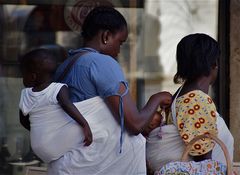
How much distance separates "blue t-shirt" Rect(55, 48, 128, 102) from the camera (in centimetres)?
378

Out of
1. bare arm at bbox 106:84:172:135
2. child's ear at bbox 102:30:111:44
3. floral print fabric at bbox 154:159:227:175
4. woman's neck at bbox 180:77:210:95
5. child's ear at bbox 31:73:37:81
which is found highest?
child's ear at bbox 102:30:111:44

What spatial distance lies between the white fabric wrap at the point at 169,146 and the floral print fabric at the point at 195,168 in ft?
0.57

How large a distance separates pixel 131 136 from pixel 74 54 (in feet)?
1.74

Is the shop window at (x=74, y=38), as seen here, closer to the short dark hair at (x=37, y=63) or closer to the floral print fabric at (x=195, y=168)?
the short dark hair at (x=37, y=63)

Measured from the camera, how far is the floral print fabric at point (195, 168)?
12.4 ft

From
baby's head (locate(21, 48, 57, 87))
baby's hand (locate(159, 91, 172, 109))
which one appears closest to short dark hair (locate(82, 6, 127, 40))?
baby's head (locate(21, 48, 57, 87))

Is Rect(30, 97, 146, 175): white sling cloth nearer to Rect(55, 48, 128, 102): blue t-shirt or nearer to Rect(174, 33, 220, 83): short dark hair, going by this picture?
Rect(55, 48, 128, 102): blue t-shirt

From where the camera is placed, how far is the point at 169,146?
13.2ft

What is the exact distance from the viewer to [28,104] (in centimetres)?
393

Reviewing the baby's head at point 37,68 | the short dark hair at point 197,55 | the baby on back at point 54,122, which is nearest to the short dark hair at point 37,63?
the baby's head at point 37,68

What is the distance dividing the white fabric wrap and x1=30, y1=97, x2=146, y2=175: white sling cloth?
229 millimetres

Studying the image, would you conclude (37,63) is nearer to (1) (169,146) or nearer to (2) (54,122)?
(2) (54,122)

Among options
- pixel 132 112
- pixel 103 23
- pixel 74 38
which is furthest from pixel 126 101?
pixel 74 38

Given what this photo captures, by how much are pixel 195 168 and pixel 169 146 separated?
267 millimetres
